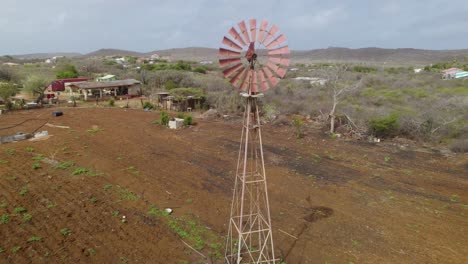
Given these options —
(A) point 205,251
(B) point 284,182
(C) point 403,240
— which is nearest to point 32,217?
(A) point 205,251

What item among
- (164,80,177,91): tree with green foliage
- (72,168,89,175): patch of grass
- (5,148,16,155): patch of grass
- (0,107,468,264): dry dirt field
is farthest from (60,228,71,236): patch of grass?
(164,80,177,91): tree with green foliage

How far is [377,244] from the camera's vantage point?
8453 millimetres

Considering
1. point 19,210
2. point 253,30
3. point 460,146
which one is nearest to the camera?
point 253,30

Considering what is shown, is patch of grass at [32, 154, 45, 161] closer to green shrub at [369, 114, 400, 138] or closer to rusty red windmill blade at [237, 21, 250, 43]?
rusty red windmill blade at [237, 21, 250, 43]

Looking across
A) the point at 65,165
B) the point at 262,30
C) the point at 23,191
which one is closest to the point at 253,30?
the point at 262,30

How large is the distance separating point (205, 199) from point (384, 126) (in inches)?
493

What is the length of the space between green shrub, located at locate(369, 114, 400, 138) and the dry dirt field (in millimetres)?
1434

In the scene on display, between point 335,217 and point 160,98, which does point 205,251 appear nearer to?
point 335,217

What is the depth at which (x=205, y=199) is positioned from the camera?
10.8 m

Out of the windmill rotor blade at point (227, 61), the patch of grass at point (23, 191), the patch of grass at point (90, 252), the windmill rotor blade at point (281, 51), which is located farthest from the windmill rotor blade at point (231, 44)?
the patch of grass at point (23, 191)

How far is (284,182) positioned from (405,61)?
8881 centimetres

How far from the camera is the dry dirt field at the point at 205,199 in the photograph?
315 inches

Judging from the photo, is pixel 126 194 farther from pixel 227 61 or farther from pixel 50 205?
pixel 227 61

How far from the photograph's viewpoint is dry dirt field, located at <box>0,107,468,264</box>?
800 cm
